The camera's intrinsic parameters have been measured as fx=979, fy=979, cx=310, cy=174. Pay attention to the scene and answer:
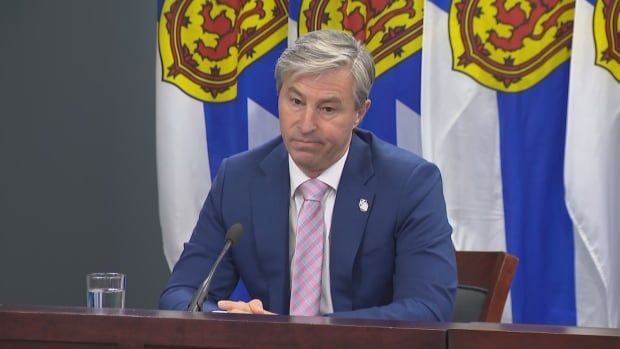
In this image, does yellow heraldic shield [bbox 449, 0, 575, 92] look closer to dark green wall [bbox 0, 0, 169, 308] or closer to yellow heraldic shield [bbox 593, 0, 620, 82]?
yellow heraldic shield [bbox 593, 0, 620, 82]

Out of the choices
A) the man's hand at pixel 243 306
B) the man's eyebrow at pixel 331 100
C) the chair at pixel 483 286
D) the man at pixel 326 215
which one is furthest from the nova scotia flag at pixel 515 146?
the man's hand at pixel 243 306

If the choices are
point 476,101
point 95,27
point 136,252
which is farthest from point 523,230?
point 95,27

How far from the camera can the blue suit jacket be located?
7.45 ft

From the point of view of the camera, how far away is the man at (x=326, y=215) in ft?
7.33

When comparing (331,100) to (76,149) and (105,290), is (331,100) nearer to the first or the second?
(105,290)

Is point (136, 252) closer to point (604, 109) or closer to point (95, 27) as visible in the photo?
point (95, 27)

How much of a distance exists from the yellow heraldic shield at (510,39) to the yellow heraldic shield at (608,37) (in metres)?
0.11

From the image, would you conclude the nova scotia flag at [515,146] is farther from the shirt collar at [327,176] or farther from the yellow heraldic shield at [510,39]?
the shirt collar at [327,176]

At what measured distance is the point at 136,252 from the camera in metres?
3.54

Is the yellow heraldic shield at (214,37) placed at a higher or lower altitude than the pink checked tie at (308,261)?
higher

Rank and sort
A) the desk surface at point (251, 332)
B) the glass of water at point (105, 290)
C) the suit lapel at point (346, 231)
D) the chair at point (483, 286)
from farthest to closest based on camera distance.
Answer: the chair at point (483, 286), the suit lapel at point (346, 231), the glass of water at point (105, 290), the desk surface at point (251, 332)

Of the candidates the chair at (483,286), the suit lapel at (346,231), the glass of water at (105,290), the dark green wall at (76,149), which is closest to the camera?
the glass of water at (105,290)

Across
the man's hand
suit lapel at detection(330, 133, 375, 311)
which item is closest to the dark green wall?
suit lapel at detection(330, 133, 375, 311)

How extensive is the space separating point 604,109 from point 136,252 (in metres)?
1.69
